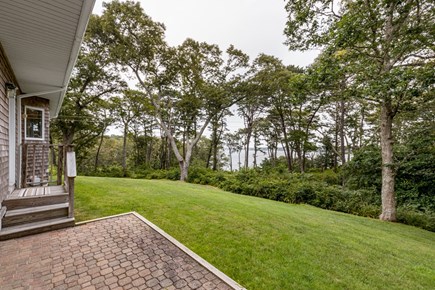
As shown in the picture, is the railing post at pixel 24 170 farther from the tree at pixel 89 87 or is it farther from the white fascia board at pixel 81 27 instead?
the tree at pixel 89 87

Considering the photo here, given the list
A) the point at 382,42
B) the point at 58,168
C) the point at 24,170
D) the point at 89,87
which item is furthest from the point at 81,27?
the point at 89,87

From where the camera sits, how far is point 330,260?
2908 millimetres

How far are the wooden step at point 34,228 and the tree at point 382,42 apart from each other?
757cm

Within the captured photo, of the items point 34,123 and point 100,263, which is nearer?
point 100,263

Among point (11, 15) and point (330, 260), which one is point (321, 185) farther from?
point (11, 15)

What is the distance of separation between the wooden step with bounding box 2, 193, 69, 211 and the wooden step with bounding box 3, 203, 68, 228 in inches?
3.3

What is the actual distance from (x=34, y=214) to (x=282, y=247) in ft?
14.6

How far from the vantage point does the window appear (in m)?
5.81

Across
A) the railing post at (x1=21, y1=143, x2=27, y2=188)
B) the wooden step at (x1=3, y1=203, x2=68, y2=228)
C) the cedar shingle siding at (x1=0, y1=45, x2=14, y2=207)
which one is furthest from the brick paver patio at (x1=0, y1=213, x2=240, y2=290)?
the railing post at (x1=21, y1=143, x2=27, y2=188)

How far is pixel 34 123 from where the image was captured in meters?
6.05

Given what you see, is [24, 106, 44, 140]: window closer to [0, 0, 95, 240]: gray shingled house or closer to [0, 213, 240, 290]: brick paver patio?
[0, 0, 95, 240]: gray shingled house

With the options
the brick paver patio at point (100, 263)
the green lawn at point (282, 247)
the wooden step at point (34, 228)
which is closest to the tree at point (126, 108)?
the green lawn at point (282, 247)

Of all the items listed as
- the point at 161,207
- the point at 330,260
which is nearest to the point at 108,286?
the point at 161,207

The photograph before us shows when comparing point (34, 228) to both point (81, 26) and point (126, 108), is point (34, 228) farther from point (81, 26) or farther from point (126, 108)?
point (126, 108)
